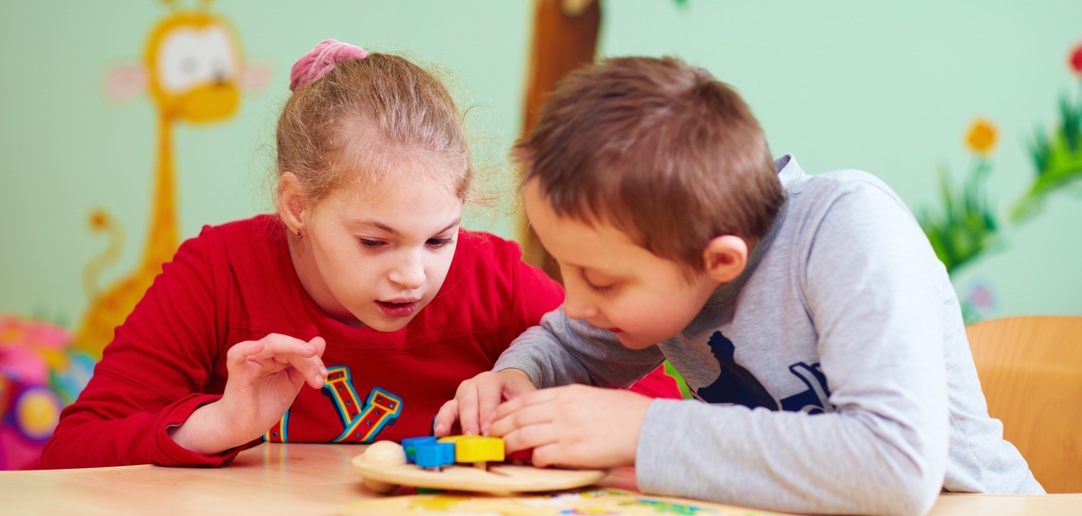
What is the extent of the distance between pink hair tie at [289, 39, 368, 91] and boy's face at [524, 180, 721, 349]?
1.50 ft

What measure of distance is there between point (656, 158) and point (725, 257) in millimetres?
96

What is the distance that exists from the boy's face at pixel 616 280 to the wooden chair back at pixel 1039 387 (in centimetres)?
56

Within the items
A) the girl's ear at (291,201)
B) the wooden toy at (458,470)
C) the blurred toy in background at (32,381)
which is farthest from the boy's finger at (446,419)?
the blurred toy in background at (32,381)

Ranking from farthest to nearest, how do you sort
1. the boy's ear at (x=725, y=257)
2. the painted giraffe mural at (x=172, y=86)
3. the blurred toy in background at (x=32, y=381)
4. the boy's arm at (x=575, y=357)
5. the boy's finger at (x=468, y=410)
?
the painted giraffe mural at (x=172, y=86)
the blurred toy in background at (x=32, y=381)
the boy's arm at (x=575, y=357)
the boy's finger at (x=468, y=410)
the boy's ear at (x=725, y=257)

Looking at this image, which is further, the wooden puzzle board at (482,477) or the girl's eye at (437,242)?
the girl's eye at (437,242)

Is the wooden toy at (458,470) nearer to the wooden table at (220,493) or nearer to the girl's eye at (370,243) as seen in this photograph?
the wooden table at (220,493)

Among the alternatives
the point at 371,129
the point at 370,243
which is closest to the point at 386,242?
the point at 370,243

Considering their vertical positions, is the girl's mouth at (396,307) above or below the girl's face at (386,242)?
below

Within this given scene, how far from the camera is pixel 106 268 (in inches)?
76.0

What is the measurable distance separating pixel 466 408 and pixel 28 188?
4.89ft

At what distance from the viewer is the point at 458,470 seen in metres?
0.67

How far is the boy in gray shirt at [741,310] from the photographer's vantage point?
0.62 meters

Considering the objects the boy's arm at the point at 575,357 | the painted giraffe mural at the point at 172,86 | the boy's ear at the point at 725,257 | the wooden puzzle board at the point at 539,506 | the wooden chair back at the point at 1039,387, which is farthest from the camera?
the painted giraffe mural at the point at 172,86

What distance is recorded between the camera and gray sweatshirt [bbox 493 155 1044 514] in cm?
61
